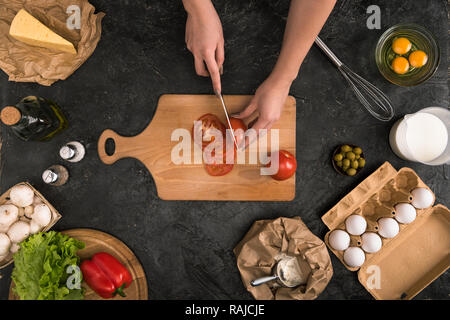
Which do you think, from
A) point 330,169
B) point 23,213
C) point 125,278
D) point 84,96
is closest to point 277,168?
point 330,169

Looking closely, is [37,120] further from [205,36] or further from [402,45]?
[402,45]

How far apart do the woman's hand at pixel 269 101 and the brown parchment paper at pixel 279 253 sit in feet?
1.22

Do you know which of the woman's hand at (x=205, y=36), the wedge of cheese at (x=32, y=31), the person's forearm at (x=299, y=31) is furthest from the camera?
the wedge of cheese at (x=32, y=31)

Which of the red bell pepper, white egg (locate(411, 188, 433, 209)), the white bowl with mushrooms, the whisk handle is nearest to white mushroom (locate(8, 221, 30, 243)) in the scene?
the white bowl with mushrooms

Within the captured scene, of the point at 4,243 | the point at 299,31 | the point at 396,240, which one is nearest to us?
the point at 299,31

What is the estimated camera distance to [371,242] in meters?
1.07

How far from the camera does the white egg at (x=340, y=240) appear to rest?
110 cm

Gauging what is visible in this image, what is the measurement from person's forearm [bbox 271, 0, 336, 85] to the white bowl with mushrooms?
987mm

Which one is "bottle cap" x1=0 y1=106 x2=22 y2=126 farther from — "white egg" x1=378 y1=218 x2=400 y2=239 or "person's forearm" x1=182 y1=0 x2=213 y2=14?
"white egg" x1=378 y1=218 x2=400 y2=239

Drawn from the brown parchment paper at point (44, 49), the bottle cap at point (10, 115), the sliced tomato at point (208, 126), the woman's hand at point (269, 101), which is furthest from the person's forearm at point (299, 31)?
the bottle cap at point (10, 115)

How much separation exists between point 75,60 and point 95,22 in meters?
0.17

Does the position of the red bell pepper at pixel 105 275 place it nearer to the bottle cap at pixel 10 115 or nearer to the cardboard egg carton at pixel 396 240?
the bottle cap at pixel 10 115

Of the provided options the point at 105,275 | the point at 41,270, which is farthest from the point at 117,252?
→ the point at 41,270

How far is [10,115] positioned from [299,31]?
94cm
